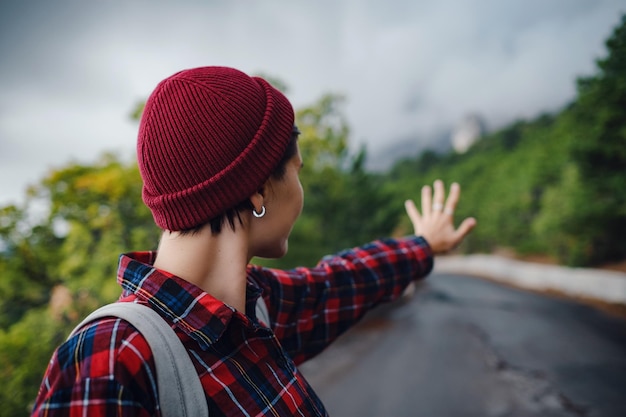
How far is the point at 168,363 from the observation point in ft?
2.51

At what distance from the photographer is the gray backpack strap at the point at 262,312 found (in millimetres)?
1221

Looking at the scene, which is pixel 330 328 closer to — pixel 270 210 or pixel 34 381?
pixel 270 210

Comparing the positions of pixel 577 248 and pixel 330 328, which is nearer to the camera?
pixel 330 328

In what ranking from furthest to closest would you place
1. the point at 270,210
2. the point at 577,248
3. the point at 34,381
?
the point at 577,248 → the point at 34,381 → the point at 270,210

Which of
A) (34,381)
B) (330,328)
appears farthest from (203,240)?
(34,381)

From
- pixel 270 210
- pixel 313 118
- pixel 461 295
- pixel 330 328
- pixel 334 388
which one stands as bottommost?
pixel 461 295

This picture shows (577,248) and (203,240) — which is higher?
(203,240)

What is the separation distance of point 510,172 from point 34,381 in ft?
118

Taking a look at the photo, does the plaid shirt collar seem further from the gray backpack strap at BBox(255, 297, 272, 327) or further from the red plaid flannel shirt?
the gray backpack strap at BBox(255, 297, 272, 327)

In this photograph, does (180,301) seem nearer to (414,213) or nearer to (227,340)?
(227,340)

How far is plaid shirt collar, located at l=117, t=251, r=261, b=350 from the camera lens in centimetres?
88

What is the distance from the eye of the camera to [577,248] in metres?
14.1

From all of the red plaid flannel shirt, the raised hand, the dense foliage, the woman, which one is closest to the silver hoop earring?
the woman

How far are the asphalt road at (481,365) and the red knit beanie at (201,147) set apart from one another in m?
4.86
